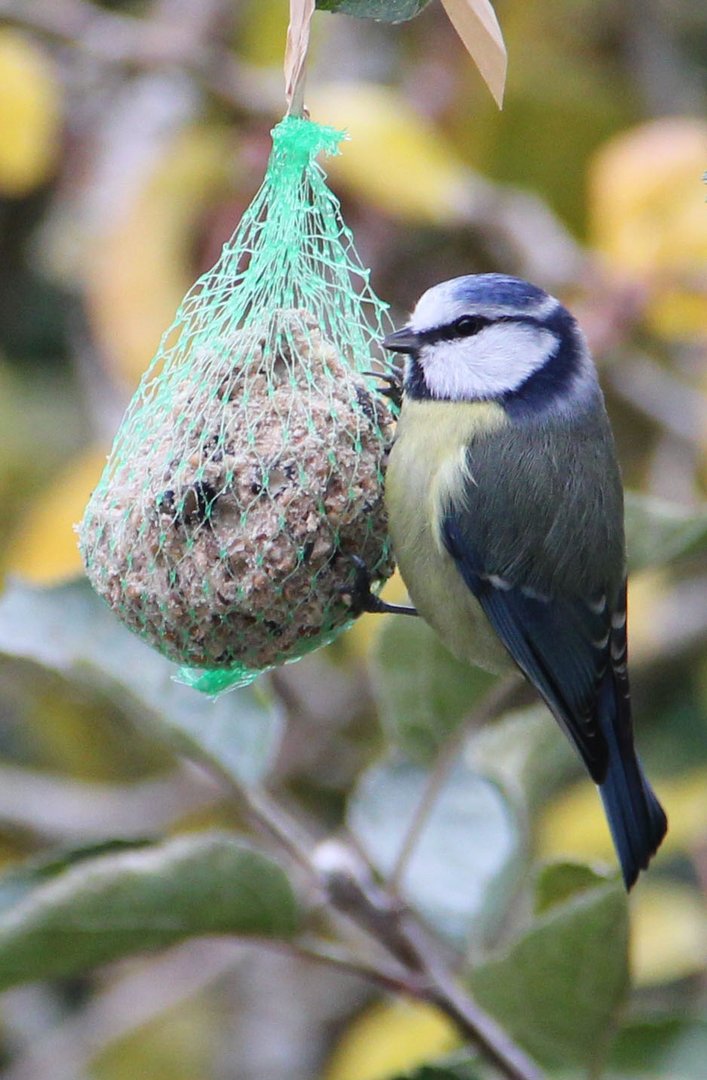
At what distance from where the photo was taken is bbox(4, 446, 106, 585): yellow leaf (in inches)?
117

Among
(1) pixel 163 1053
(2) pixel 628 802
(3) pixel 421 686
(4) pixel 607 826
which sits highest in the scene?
(3) pixel 421 686

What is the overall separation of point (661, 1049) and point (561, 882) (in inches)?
14.9

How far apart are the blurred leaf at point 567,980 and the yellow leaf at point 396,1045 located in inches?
24.4

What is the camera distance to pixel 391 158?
9.34 feet

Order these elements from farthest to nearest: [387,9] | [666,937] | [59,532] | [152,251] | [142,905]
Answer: [152,251]
[59,532]
[666,937]
[142,905]
[387,9]

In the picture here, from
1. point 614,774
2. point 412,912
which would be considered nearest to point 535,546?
point 614,774

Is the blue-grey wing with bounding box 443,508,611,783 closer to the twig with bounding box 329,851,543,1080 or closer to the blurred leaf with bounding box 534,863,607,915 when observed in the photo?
the blurred leaf with bounding box 534,863,607,915

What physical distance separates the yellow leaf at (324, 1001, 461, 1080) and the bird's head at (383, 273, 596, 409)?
109cm

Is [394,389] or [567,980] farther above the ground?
[394,389]

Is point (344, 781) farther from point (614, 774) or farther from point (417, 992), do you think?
point (417, 992)

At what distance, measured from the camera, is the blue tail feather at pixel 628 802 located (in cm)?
204

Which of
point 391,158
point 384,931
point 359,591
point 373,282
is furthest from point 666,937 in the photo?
point 373,282

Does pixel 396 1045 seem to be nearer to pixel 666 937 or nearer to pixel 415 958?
pixel 666 937

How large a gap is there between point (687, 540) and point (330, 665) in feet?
5.64
